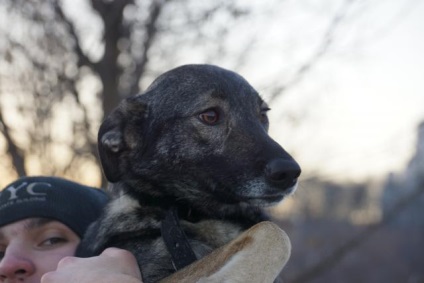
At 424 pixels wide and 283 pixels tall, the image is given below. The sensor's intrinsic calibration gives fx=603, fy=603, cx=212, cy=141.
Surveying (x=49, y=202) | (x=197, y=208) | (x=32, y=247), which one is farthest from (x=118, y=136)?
(x=32, y=247)

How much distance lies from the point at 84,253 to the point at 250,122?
3.76 feet

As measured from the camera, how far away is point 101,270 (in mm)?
2334

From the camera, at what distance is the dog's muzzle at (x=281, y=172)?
2.81 m

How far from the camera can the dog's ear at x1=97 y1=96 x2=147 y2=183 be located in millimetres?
3260

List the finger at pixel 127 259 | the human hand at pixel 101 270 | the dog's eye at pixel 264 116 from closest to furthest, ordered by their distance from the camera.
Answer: the human hand at pixel 101 270, the finger at pixel 127 259, the dog's eye at pixel 264 116

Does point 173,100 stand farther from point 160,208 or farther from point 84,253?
point 84,253

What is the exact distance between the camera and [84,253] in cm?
328

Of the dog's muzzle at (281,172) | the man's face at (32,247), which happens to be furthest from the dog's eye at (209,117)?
the man's face at (32,247)

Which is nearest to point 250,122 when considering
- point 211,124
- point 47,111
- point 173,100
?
point 211,124

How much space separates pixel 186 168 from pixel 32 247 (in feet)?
3.49

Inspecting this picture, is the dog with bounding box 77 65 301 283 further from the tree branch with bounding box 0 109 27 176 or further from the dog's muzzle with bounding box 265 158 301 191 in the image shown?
the tree branch with bounding box 0 109 27 176

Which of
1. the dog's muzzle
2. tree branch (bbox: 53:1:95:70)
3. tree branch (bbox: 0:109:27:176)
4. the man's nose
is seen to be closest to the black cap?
the man's nose

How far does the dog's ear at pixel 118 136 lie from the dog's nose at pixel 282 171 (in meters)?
0.83

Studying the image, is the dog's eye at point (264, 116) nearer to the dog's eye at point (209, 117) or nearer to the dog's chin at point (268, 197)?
the dog's eye at point (209, 117)
